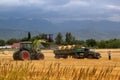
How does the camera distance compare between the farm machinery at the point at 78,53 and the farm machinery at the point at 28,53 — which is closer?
the farm machinery at the point at 28,53

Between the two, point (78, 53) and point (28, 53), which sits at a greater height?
point (28, 53)

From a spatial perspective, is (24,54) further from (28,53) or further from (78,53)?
(78,53)

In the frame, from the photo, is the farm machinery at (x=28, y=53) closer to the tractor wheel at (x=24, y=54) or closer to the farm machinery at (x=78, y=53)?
the tractor wheel at (x=24, y=54)

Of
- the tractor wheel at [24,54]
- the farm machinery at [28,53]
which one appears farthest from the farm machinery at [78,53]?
the tractor wheel at [24,54]

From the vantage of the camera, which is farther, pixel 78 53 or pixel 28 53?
pixel 78 53

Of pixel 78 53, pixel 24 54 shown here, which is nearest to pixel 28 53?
pixel 24 54

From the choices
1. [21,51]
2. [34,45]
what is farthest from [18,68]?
[34,45]

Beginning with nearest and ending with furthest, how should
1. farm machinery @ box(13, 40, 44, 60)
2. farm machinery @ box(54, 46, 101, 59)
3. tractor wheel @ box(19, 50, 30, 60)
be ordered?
tractor wheel @ box(19, 50, 30, 60)
farm machinery @ box(13, 40, 44, 60)
farm machinery @ box(54, 46, 101, 59)

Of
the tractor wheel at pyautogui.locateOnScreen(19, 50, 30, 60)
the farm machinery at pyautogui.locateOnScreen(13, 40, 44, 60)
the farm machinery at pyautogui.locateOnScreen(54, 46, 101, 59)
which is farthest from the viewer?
the farm machinery at pyautogui.locateOnScreen(54, 46, 101, 59)

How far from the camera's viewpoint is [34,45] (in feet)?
123

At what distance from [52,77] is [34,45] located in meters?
29.3

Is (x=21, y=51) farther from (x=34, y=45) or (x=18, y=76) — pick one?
(x=18, y=76)

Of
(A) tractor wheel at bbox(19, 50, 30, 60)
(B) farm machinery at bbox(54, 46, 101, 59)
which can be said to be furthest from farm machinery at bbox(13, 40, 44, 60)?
(B) farm machinery at bbox(54, 46, 101, 59)

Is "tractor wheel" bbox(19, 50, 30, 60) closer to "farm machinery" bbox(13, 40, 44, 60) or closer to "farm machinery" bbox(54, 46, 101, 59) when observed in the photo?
"farm machinery" bbox(13, 40, 44, 60)
